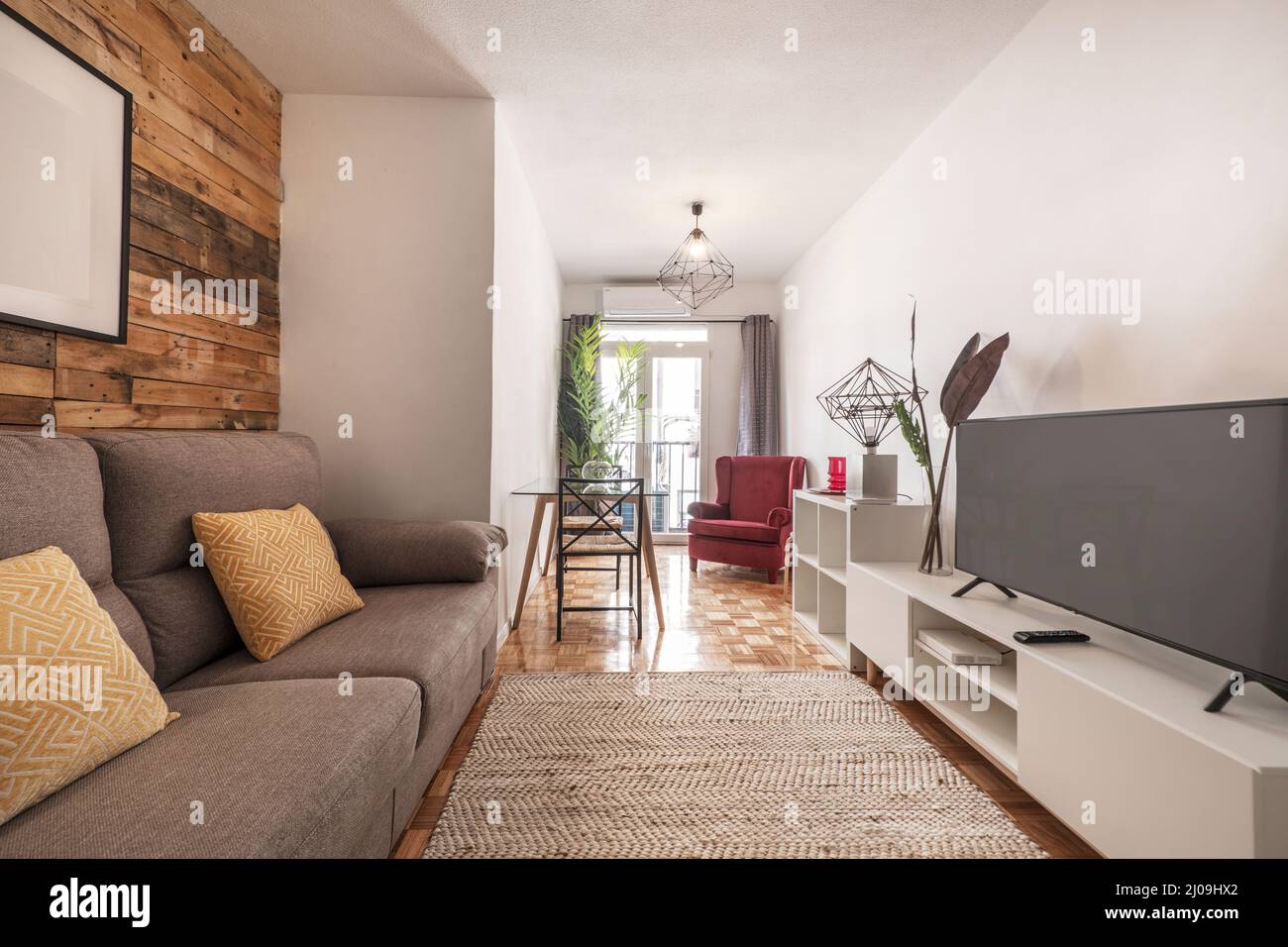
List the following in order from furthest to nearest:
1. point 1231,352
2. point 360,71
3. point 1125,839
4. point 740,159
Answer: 1. point 740,159
2. point 360,71
3. point 1231,352
4. point 1125,839

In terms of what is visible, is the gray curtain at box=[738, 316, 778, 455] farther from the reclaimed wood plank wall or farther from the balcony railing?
the reclaimed wood plank wall

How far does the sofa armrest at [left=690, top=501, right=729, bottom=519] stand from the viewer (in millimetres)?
5168

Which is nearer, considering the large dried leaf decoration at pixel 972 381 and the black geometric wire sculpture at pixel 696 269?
the large dried leaf decoration at pixel 972 381

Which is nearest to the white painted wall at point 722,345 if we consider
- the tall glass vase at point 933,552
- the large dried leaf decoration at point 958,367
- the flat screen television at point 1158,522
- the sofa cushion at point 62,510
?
the tall glass vase at point 933,552

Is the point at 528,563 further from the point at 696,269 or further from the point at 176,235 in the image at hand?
the point at 696,269

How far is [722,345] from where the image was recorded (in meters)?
6.42

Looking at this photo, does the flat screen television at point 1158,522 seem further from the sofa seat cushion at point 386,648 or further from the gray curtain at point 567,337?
the gray curtain at point 567,337

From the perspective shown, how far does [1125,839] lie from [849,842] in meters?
0.58

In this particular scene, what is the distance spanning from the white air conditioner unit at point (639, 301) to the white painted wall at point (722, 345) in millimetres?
266

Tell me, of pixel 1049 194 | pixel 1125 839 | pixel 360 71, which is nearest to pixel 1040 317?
pixel 1049 194

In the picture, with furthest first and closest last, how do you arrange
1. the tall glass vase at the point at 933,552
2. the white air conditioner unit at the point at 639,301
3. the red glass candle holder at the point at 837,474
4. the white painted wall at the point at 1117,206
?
the white air conditioner unit at the point at 639,301 → the red glass candle holder at the point at 837,474 → the tall glass vase at the point at 933,552 → the white painted wall at the point at 1117,206

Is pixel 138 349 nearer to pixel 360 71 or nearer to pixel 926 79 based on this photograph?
pixel 360 71

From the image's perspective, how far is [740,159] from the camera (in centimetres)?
357

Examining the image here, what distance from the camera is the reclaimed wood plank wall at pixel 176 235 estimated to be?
1.77m
